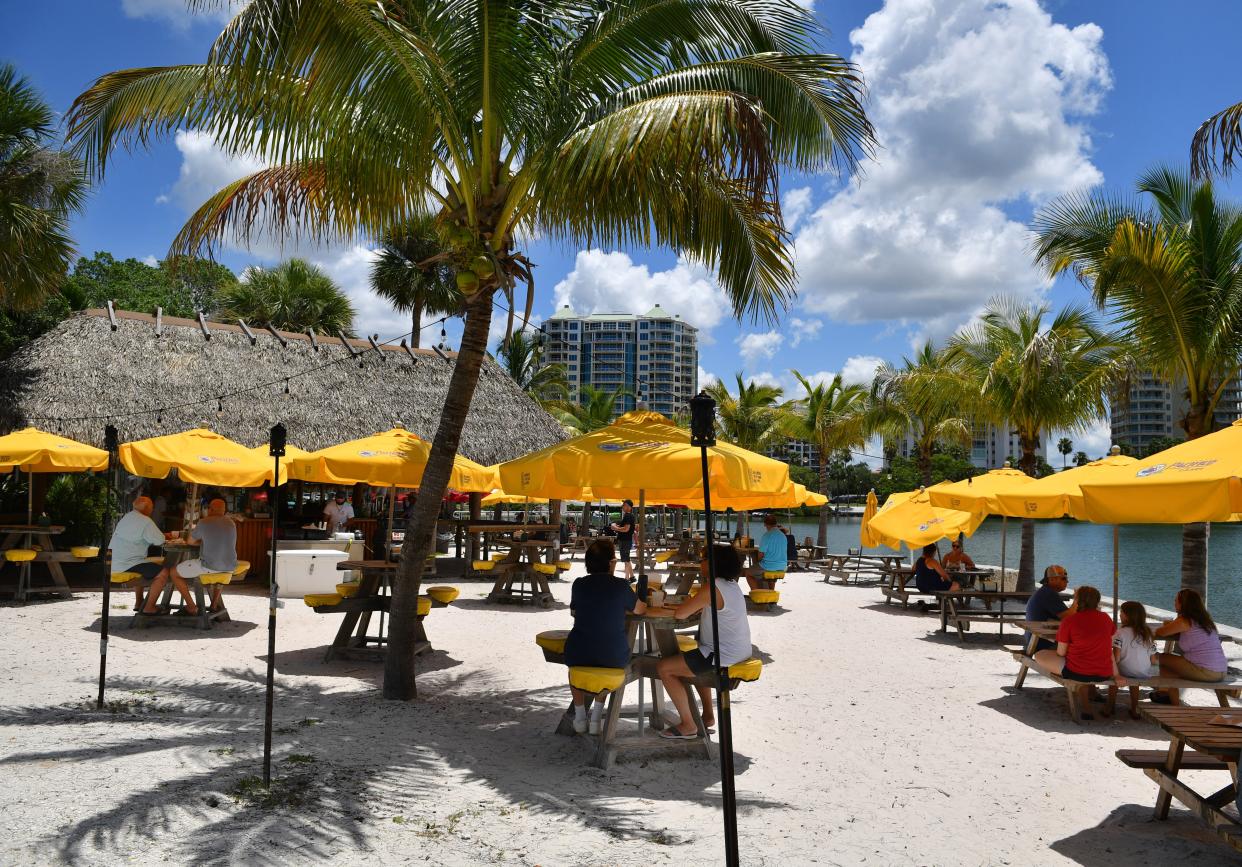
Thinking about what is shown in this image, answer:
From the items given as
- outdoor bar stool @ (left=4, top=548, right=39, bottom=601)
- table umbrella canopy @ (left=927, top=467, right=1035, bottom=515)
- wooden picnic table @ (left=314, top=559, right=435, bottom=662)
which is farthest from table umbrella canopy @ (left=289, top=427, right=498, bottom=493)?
table umbrella canopy @ (left=927, top=467, right=1035, bottom=515)

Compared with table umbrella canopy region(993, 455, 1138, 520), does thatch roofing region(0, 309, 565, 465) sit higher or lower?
higher

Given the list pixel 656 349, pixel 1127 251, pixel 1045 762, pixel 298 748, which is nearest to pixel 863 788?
pixel 1045 762

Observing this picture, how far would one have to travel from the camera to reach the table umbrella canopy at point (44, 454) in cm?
1157

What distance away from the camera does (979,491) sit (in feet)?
36.3

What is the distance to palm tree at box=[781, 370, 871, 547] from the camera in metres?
29.1

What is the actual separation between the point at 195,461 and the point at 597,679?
8149 millimetres

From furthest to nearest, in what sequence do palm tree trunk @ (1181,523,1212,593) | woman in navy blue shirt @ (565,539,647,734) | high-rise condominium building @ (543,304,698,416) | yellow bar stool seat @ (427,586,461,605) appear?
high-rise condominium building @ (543,304,698,416) < palm tree trunk @ (1181,523,1212,593) < yellow bar stool seat @ (427,586,461,605) < woman in navy blue shirt @ (565,539,647,734)

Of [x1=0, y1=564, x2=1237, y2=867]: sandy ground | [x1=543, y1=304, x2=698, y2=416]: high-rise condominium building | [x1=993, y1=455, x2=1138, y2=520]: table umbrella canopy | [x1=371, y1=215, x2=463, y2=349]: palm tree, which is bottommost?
[x1=0, y1=564, x2=1237, y2=867]: sandy ground

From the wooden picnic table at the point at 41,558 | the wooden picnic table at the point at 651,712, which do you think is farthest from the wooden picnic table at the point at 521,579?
the wooden picnic table at the point at 651,712

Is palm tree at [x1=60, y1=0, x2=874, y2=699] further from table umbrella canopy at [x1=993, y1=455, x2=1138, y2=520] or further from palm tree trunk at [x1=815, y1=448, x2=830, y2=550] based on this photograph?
palm tree trunk at [x1=815, y1=448, x2=830, y2=550]

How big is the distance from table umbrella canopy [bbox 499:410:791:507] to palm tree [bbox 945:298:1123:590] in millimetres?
10539

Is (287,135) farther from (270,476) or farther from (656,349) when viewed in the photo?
(656,349)

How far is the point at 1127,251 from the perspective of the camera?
1068 centimetres

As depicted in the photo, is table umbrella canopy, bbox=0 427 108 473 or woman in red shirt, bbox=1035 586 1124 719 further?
table umbrella canopy, bbox=0 427 108 473
